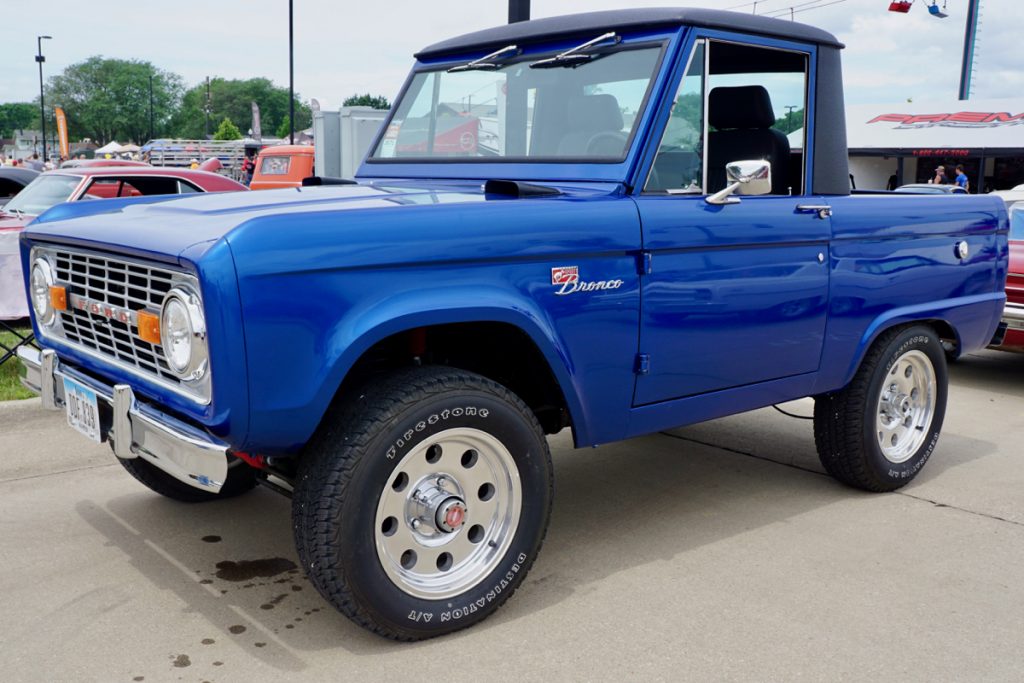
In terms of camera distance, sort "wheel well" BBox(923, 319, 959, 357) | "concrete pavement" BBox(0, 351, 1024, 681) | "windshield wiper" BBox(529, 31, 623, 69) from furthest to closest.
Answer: "wheel well" BBox(923, 319, 959, 357) → "windshield wiper" BBox(529, 31, 623, 69) → "concrete pavement" BBox(0, 351, 1024, 681)


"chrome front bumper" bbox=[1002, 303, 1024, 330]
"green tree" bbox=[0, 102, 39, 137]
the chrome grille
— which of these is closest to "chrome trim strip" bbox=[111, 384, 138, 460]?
the chrome grille

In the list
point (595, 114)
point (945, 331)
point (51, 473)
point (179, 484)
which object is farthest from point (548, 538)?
point (51, 473)

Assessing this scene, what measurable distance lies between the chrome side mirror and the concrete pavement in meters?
1.48

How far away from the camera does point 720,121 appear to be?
442cm

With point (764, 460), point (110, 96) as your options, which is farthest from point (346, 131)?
point (110, 96)

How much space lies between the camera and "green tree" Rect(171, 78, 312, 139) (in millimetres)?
127188

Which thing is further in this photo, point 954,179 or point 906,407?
point 954,179

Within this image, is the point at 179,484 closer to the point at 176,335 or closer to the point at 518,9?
the point at 176,335

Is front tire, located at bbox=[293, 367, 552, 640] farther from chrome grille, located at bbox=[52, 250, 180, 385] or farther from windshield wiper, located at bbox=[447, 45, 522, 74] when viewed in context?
windshield wiper, located at bbox=[447, 45, 522, 74]

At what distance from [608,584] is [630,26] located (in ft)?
7.29

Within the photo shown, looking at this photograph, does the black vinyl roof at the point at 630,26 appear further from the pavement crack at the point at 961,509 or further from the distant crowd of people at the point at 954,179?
the distant crowd of people at the point at 954,179

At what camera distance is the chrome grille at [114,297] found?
9.88ft

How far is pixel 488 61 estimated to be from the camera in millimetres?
4469

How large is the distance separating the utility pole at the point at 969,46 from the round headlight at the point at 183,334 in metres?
30.6
